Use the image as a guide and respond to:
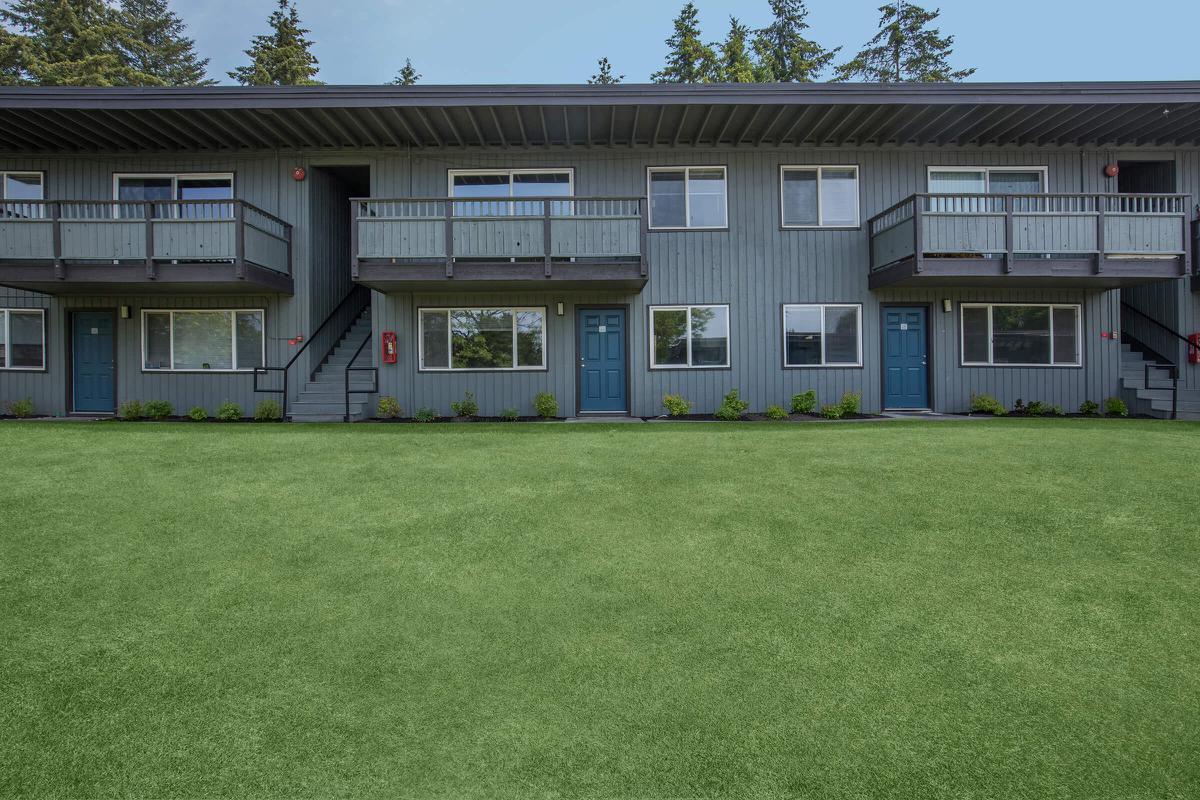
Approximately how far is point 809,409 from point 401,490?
980cm

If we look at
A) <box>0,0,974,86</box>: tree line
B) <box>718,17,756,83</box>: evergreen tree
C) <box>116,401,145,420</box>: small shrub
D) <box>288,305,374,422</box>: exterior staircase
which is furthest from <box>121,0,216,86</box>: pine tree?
<box>288,305,374,422</box>: exterior staircase

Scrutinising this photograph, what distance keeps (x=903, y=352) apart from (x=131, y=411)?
55.4 ft

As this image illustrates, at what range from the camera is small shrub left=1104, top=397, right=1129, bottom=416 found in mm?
13258

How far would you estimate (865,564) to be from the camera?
4.18m

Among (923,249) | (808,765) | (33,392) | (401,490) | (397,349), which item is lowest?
(808,765)

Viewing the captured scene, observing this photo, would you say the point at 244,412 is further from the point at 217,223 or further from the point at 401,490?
the point at 401,490

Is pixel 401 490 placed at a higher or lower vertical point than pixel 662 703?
higher

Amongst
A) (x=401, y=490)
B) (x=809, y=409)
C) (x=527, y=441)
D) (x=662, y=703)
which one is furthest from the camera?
(x=809, y=409)

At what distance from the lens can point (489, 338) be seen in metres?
13.9

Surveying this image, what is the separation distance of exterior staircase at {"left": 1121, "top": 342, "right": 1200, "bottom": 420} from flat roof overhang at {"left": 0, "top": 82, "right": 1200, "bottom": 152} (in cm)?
486

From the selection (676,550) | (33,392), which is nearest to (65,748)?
(676,550)

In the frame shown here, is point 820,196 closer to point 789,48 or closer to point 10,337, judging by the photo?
point 10,337

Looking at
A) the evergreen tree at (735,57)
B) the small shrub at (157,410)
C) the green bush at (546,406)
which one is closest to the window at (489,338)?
the green bush at (546,406)

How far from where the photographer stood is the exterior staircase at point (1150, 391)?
12.9 m
